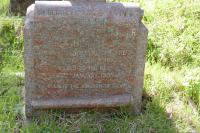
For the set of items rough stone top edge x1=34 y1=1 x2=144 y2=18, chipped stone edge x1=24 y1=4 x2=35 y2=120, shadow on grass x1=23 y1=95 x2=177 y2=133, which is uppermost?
rough stone top edge x1=34 y1=1 x2=144 y2=18

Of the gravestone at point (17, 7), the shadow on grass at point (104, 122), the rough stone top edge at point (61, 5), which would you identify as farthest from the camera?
the gravestone at point (17, 7)

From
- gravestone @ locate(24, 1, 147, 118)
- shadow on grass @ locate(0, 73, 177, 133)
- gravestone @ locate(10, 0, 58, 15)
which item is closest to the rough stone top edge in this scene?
gravestone @ locate(24, 1, 147, 118)

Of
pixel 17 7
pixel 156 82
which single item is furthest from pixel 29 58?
pixel 17 7

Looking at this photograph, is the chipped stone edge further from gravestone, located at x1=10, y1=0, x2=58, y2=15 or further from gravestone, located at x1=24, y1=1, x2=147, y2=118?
gravestone, located at x1=10, y1=0, x2=58, y2=15

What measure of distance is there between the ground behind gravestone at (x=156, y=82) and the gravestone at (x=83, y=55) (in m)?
0.15

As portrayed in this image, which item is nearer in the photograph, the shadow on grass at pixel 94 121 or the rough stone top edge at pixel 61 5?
the rough stone top edge at pixel 61 5

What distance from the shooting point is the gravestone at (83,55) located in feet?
11.2

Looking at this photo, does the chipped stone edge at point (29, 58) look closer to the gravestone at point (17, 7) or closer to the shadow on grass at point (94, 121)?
the shadow on grass at point (94, 121)

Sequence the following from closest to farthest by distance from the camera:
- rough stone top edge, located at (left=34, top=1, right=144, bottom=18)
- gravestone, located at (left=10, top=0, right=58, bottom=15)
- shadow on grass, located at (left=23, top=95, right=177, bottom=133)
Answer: rough stone top edge, located at (left=34, top=1, right=144, bottom=18), shadow on grass, located at (left=23, top=95, right=177, bottom=133), gravestone, located at (left=10, top=0, right=58, bottom=15)

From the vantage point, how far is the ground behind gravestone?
11.7 ft

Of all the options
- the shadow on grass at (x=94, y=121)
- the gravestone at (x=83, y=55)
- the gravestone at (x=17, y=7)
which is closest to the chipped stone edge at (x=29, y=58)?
the gravestone at (x=83, y=55)

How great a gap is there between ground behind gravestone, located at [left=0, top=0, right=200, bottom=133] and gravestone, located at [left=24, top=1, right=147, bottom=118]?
0.49 ft

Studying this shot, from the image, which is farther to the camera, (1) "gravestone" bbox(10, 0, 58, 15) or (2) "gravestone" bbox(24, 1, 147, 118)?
(1) "gravestone" bbox(10, 0, 58, 15)

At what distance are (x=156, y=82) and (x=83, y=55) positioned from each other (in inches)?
36.2
